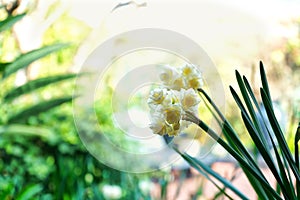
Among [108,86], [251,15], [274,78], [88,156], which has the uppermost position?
[251,15]

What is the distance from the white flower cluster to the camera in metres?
0.42

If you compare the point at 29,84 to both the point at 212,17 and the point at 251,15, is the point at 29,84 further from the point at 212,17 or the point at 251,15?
the point at 251,15

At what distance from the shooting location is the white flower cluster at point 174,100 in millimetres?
419

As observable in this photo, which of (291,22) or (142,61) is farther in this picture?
(291,22)

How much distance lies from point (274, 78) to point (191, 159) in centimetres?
120

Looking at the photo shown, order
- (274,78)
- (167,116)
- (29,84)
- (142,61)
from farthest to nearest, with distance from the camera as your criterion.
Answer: (274,78)
(29,84)
(142,61)
(167,116)

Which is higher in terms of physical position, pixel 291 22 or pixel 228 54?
pixel 291 22

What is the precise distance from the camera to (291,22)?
165 cm

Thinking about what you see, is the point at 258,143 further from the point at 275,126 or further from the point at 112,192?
the point at 112,192

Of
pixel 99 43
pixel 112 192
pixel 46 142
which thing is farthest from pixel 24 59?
pixel 46 142

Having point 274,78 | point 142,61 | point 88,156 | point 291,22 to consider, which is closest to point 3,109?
point 88,156

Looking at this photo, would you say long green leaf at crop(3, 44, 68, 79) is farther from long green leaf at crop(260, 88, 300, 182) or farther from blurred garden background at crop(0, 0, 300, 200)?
long green leaf at crop(260, 88, 300, 182)

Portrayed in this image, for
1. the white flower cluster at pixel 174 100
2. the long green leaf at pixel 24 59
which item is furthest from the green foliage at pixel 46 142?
the white flower cluster at pixel 174 100

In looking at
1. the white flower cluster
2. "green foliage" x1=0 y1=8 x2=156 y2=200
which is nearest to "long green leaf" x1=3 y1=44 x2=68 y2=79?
"green foliage" x1=0 y1=8 x2=156 y2=200
